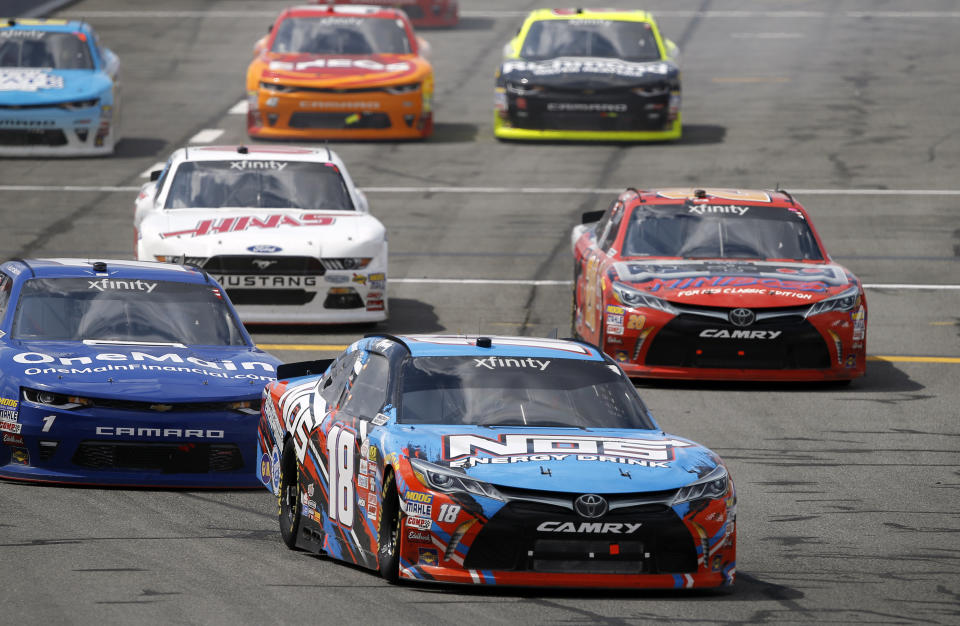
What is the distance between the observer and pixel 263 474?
34.2 ft

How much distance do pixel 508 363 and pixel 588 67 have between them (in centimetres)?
1785

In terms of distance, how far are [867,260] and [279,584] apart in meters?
13.7

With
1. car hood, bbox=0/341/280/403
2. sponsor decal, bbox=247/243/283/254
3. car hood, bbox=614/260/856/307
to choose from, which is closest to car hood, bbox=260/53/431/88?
sponsor decal, bbox=247/243/283/254

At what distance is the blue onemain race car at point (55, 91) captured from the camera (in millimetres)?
25438

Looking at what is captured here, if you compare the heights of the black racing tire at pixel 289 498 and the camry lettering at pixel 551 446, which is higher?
the camry lettering at pixel 551 446

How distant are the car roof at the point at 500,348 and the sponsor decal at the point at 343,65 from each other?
17.3 metres

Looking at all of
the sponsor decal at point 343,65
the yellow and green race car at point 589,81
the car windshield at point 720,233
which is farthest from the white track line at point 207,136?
the car windshield at point 720,233

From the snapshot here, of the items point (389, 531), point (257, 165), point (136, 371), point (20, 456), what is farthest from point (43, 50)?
point (389, 531)

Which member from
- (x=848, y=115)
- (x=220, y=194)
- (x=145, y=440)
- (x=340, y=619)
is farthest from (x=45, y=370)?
(x=848, y=115)

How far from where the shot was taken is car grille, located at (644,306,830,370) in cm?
1502

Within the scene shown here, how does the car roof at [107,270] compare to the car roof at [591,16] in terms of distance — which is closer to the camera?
the car roof at [107,270]

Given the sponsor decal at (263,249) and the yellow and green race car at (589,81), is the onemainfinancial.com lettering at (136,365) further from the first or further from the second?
the yellow and green race car at (589,81)

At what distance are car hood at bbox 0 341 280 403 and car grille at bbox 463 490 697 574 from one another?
3.53m

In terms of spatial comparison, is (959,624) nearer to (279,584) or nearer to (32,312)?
(279,584)
